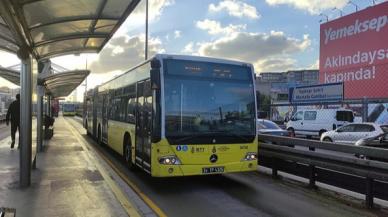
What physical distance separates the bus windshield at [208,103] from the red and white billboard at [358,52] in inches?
1290

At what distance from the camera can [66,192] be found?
913 centimetres

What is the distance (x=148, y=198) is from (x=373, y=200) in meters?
4.07

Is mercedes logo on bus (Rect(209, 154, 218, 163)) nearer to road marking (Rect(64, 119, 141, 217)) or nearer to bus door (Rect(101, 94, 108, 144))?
road marking (Rect(64, 119, 141, 217))

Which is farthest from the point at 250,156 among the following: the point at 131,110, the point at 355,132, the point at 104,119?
the point at 355,132

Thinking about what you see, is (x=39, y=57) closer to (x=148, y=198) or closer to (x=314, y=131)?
(x=148, y=198)

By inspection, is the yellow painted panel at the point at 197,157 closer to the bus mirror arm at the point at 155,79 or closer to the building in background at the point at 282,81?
the bus mirror arm at the point at 155,79

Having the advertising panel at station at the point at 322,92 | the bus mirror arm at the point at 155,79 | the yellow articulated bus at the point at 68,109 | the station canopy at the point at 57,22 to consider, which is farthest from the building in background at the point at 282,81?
the bus mirror arm at the point at 155,79

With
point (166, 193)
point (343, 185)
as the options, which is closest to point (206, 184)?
point (166, 193)

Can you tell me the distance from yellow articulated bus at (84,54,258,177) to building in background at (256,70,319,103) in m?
77.8

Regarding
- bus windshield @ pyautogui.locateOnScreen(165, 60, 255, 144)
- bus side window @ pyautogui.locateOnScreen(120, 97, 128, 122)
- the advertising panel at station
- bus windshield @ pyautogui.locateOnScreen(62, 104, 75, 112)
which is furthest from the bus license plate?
bus windshield @ pyautogui.locateOnScreen(62, 104, 75, 112)

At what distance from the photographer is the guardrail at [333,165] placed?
8.21 m

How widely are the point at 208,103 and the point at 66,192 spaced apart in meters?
3.30

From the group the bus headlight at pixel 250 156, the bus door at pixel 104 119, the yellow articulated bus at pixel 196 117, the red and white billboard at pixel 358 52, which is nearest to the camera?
the yellow articulated bus at pixel 196 117

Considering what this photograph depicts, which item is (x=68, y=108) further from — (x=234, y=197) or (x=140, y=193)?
(x=234, y=197)
